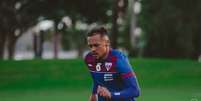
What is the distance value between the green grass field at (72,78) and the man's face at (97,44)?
14.6m

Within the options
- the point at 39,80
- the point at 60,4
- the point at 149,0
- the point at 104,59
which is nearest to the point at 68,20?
the point at 60,4

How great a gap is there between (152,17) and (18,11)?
10.1 m

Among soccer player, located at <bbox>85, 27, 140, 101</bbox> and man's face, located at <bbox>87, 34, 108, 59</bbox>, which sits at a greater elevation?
man's face, located at <bbox>87, 34, 108, 59</bbox>

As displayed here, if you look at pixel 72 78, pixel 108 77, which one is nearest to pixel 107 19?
pixel 72 78

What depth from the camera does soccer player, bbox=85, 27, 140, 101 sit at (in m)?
4.98

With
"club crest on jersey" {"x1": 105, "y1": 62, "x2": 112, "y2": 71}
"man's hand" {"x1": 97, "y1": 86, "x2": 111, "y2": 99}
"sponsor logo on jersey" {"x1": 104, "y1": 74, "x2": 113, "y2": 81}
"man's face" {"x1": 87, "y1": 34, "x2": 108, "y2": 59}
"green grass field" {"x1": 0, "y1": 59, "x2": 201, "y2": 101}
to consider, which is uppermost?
"man's face" {"x1": 87, "y1": 34, "x2": 108, "y2": 59}

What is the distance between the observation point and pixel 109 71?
506cm

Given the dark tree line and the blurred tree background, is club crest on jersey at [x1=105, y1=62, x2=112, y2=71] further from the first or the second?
the dark tree line

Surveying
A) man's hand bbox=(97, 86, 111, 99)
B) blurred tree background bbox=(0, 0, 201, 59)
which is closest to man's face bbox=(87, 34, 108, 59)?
man's hand bbox=(97, 86, 111, 99)

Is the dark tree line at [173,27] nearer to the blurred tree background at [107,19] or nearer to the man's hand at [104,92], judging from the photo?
the blurred tree background at [107,19]

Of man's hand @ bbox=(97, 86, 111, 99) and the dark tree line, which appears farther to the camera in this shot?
the dark tree line

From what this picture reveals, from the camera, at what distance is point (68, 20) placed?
32438mm

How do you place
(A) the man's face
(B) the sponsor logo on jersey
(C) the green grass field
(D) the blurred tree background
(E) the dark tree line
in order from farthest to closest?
1. (E) the dark tree line
2. (D) the blurred tree background
3. (C) the green grass field
4. (B) the sponsor logo on jersey
5. (A) the man's face

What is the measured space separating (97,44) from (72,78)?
19.1 m
